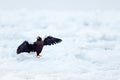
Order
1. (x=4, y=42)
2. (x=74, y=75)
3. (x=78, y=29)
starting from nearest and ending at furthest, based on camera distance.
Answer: (x=74, y=75)
(x=4, y=42)
(x=78, y=29)

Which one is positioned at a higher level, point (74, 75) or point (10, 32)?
point (10, 32)

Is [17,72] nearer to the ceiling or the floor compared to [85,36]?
nearer to the floor

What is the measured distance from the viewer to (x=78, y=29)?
27.6 meters

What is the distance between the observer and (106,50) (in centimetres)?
2000

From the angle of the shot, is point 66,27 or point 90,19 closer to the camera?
point 66,27

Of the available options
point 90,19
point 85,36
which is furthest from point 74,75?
point 90,19

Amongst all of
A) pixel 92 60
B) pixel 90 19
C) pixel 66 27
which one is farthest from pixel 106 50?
pixel 90 19

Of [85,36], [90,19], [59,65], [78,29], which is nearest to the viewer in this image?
[59,65]

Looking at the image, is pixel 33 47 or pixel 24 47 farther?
pixel 33 47

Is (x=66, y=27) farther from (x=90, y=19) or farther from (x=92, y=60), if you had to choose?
(x=92, y=60)

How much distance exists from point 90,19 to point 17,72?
15762mm

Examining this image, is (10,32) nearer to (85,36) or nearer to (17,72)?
(85,36)

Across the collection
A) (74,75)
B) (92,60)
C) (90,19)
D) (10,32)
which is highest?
(90,19)

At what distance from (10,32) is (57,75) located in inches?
366
